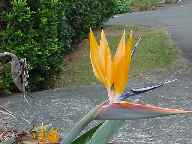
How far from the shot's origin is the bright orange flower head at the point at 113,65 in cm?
101

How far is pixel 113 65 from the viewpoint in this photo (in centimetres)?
103

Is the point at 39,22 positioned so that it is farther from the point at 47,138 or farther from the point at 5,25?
the point at 47,138

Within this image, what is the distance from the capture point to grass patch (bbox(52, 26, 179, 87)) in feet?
26.4

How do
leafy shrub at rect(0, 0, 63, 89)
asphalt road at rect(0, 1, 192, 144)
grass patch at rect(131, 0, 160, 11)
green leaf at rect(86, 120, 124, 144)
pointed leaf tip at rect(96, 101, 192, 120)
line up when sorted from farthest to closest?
grass patch at rect(131, 0, 160, 11), leafy shrub at rect(0, 0, 63, 89), asphalt road at rect(0, 1, 192, 144), green leaf at rect(86, 120, 124, 144), pointed leaf tip at rect(96, 101, 192, 120)

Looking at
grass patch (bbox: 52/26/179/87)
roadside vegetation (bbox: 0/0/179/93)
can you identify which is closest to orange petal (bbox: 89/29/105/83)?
roadside vegetation (bbox: 0/0/179/93)

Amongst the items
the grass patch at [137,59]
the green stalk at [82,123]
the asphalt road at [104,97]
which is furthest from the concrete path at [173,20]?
the green stalk at [82,123]

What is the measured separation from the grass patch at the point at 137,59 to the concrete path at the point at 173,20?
10.8 inches

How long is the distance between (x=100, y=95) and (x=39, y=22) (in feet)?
3.59

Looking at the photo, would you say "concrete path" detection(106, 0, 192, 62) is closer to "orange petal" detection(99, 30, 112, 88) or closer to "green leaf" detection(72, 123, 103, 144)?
"green leaf" detection(72, 123, 103, 144)

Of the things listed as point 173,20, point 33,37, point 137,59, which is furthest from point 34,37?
point 173,20

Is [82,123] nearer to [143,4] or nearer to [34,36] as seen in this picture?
[34,36]

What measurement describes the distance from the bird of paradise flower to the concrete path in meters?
8.65

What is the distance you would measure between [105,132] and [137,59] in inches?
332

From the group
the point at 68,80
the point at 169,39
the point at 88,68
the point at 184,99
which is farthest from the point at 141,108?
the point at 169,39
